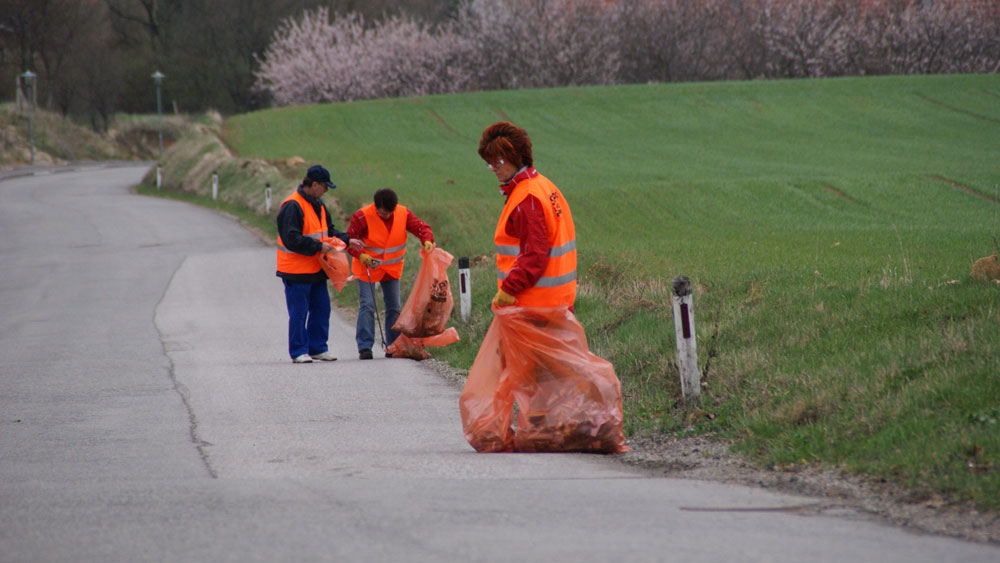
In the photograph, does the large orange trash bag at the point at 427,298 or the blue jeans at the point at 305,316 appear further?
the large orange trash bag at the point at 427,298

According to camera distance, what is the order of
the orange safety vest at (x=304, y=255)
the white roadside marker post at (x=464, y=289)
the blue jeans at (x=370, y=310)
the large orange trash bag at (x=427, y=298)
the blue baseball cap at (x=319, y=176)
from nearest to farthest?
the blue baseball cap at (x=319, y=176) → the orange safety vest at (x=304, y=255) → the large orange trash bag at (x=427, y=298) → the blue jeans at (x=370, y=310) → the white roadside marker post at (x=464, y=289)

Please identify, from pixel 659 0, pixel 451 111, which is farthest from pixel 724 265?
pixel 659 0

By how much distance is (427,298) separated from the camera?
10961 millimetres

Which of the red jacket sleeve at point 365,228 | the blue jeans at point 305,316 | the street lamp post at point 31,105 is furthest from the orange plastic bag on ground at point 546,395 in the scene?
the street lamp post at point 31,105

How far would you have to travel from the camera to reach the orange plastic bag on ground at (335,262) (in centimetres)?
1056

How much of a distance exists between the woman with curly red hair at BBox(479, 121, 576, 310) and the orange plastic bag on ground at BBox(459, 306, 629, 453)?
13cm

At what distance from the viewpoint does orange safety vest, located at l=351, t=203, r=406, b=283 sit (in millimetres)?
11164

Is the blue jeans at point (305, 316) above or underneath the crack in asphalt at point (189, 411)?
above

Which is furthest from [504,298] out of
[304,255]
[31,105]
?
[31,105]

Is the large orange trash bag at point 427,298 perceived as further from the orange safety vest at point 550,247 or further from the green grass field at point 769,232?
the orange safety vest at point 550,247

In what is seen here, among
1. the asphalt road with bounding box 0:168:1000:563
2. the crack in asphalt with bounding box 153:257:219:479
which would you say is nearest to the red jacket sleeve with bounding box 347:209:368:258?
the asphalt road with bounding box 0:168:1000:563

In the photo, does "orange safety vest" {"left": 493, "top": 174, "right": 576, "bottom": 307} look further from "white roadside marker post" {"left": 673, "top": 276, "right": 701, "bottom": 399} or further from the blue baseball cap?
the blue baseball cap

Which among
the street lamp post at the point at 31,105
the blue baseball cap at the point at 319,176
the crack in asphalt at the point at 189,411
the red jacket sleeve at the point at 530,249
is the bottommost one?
the crack in asphalt at the point at 189,411

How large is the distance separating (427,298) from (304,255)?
1.33m
